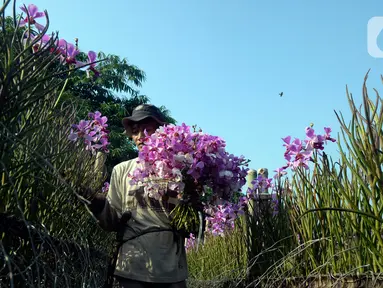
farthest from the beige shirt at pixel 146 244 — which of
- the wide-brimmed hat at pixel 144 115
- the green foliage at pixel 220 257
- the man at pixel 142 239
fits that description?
the green foliage at pixel 220 257

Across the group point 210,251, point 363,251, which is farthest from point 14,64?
point 210,251

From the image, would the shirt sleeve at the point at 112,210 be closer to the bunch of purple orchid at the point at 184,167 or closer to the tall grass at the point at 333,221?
the bunch of purple orchid at the point at 184,167

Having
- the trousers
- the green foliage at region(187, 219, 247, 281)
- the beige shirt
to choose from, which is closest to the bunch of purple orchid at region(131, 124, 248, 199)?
the beige shirt

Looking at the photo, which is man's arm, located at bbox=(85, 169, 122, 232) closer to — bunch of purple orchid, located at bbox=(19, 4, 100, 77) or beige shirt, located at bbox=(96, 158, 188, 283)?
beige shirt, located at bbox=(96, 158, 188, 283)

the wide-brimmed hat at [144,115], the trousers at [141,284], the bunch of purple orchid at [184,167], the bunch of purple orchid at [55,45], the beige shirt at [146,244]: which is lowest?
the trousers at [141,284]

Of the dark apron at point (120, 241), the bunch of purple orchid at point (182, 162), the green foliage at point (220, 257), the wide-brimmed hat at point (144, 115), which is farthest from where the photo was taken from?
the green foliage at point (220, 257)

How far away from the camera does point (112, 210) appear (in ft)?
9.10

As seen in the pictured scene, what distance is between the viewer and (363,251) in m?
2.37

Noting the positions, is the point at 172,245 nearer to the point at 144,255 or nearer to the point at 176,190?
the point at 144,255

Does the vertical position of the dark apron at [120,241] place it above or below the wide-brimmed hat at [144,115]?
below

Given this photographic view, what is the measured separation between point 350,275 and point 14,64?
1.76 metres

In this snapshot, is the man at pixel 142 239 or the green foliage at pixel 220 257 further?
the green foliage at pixel 220 257

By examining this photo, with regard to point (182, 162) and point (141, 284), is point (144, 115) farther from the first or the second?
point (141, 284)

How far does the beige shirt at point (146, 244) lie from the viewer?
265 cm
